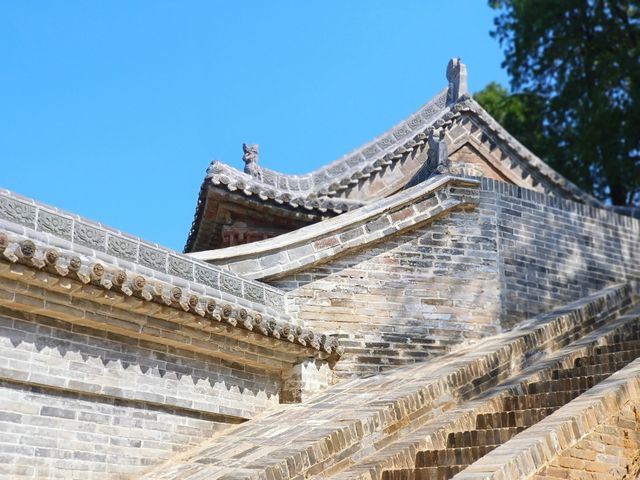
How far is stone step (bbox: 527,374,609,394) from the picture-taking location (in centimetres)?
813

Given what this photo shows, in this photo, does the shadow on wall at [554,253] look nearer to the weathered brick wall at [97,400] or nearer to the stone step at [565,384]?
the stone step at [565,384]

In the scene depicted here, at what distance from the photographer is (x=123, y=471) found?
777 centimetres

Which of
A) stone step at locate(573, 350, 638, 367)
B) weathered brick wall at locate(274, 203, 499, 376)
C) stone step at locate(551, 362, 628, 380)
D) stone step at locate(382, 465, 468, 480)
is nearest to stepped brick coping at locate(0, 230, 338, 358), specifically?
weathered brick wall at locate(274, 203, 499, 376)

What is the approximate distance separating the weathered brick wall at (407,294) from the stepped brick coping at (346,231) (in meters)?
0.17

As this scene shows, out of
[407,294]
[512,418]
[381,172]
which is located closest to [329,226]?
[407,294]

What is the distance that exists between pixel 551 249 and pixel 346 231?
332cm

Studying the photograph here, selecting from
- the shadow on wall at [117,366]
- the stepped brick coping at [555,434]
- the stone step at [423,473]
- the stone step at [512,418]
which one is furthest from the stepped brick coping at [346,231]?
the stepped brick coping at [555,434]

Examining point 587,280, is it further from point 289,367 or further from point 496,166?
point 289,367

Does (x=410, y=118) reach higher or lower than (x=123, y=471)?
higher

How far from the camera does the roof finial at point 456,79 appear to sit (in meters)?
15.9

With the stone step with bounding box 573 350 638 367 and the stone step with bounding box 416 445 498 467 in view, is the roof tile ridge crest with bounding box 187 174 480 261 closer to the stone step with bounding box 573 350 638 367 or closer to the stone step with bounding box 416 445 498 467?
the stone step with bounding box 573 350 638 367

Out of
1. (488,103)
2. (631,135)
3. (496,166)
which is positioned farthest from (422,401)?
(488,103)

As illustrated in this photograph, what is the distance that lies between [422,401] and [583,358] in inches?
83.0

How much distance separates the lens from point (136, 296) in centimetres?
774
